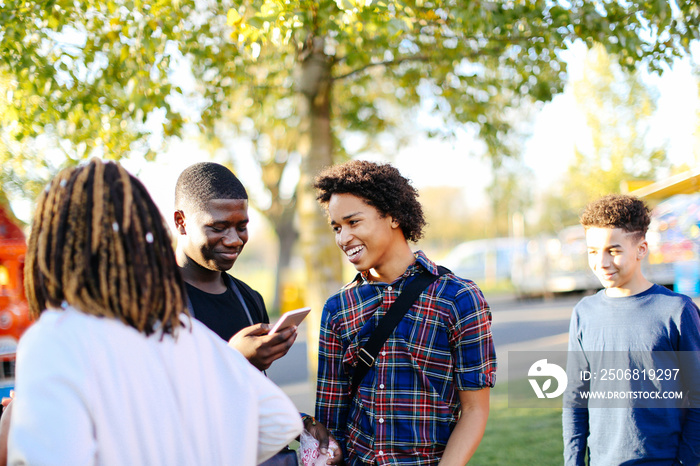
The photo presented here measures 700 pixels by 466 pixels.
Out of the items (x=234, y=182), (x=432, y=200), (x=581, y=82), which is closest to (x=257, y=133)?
(x=581, y=82)

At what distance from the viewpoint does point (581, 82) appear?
18.1 meters

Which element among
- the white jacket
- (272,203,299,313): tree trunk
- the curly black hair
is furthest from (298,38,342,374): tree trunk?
(272,203,299,313): tree trunk

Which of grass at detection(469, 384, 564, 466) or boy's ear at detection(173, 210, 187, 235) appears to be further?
grass at detection(469, 384, 564, 466)

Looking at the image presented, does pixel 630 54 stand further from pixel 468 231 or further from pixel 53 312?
pixel 468 231

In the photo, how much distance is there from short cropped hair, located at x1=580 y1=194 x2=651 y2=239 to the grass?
261cm

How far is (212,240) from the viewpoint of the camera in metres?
2.54

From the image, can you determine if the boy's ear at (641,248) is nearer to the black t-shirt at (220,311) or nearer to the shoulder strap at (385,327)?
the shoulder strap at (385,327)

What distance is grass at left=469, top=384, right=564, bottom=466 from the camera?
4.99 m

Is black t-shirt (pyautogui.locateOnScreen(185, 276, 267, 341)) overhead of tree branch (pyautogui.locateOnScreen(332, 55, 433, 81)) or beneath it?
beneath

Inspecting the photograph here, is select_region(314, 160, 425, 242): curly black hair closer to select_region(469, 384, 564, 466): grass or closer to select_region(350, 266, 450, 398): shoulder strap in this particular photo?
select_region(350, 266, 450, 398): shoulder strap

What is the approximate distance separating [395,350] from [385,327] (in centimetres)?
9

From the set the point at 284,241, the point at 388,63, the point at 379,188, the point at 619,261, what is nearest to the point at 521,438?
the point at 619,261

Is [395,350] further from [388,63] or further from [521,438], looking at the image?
[388,63]

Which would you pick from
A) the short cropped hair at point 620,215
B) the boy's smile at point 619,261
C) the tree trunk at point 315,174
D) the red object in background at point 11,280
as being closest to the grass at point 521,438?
the tree trunk at point 315,174
